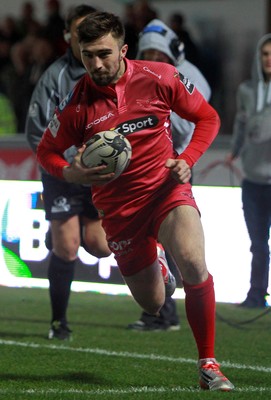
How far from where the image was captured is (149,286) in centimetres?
784

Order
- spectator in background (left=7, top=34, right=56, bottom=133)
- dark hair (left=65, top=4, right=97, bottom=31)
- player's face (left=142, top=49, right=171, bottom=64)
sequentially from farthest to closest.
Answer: spectator in background (left=7, top=34, right=56, bottom=133)
player's face (left=142, top=49, right=171, bottom=64)
dark hair (left=65, top=4, right=97, bottom=31)

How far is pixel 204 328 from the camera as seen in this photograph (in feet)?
24.2

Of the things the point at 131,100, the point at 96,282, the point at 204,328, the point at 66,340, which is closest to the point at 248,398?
the point at 204,328

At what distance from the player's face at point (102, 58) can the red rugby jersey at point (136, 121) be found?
0.13 meters

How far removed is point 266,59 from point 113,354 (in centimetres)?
389

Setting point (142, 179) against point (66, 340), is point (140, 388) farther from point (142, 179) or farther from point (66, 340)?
point (66, 340)

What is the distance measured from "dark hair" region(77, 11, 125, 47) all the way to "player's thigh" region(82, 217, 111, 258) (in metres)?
2.43

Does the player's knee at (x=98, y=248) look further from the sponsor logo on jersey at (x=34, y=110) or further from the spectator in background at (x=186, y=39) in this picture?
the spectator in background at (x=186, y=39)

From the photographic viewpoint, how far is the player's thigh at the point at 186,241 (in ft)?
23.8

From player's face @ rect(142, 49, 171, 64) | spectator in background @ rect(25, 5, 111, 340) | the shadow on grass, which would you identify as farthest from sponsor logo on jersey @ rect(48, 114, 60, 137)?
player's face @ rect(142, 49, 171, 64)

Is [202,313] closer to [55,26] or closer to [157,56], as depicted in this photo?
[157,56]

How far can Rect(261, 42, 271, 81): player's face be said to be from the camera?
38.5 ft

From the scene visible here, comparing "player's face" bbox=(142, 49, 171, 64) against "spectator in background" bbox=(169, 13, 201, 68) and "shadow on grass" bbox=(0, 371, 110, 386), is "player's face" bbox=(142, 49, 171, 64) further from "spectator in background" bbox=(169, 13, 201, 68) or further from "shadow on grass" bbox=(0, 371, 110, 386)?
"spectator in background" bbox=(169, 13, 201, 68)

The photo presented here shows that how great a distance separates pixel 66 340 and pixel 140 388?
2.36m
